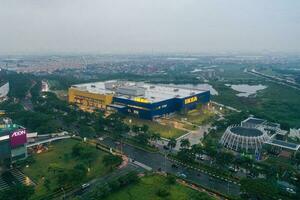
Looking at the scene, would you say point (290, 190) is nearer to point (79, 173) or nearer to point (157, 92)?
point (79, 173)

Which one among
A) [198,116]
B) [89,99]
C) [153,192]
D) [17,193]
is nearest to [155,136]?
[153,192]

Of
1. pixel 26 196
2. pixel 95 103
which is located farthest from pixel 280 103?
pixel 26 196

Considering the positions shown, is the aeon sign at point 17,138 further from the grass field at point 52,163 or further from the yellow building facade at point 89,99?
the yellow building facade at point 89,99

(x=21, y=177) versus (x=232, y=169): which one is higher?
(x=232, y=169)

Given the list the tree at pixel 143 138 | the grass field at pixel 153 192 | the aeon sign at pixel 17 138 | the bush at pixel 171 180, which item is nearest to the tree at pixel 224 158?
→ the grass field at pixel 153 192

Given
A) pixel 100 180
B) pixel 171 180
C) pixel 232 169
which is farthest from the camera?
pixel 232 169

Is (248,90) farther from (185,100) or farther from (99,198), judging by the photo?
(99,198)
